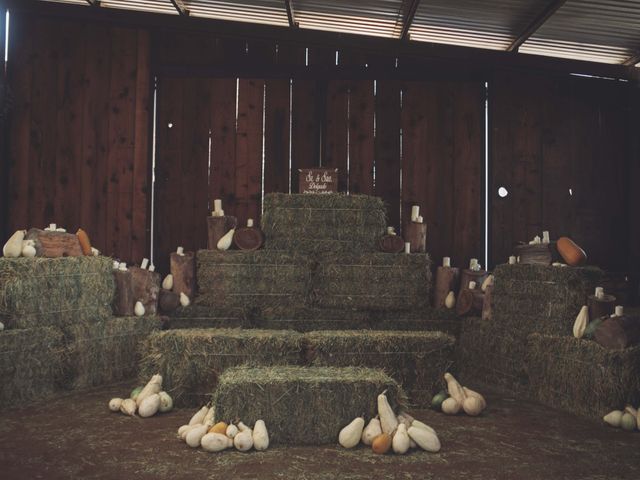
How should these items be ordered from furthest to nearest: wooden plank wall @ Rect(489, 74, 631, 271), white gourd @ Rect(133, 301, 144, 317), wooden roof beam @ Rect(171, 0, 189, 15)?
wooden plank wall @ Rect(489, 74, 631, 271) < wooden roof beam @ Rect(171, 0, 189, 15) < white gourd @ Rect(133, 301, 144, 317)

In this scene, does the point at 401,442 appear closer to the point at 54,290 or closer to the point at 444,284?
the point at 54,290

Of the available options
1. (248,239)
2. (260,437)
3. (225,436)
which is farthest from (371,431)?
(248,239)

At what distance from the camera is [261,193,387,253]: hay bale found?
6953 millimetres

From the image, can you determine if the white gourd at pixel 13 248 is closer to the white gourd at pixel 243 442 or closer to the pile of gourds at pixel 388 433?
the white gourd at pixel 243 442

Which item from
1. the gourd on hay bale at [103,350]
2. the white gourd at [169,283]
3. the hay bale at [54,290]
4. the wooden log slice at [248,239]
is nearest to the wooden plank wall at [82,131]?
the white gourd at [169,283]

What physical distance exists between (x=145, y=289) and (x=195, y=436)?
10.1ft

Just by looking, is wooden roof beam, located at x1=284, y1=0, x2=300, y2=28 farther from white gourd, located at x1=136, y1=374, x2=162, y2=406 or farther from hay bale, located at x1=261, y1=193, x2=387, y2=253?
white gourd, located at x1=136, y1=374, x2=162, y2=406

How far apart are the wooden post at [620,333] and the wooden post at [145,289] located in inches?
166

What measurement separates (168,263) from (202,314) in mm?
1524

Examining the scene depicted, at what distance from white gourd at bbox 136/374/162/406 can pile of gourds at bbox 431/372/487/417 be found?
2067mm

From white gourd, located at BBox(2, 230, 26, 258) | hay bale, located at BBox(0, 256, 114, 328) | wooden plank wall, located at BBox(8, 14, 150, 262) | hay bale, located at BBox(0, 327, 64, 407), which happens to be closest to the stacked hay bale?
hay bale, located at BBox(0, 256, 114, 328)

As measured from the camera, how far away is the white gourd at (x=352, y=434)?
13.0 ft

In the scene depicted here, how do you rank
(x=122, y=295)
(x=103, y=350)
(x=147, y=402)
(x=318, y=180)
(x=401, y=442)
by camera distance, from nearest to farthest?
(x=401, y=442) → (x=147, y=402) → (x=103, y=350) → (x=122, y=295) → (x=318, y=180)

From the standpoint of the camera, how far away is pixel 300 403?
13.5ft
